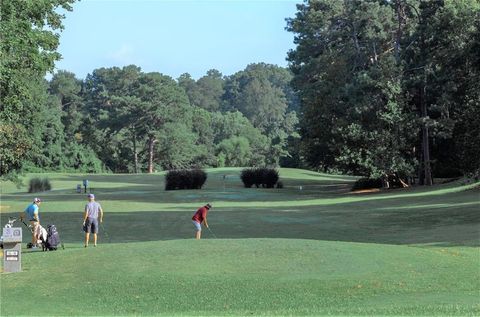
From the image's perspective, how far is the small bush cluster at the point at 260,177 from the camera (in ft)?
201

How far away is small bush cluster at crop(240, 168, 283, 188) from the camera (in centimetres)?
6116

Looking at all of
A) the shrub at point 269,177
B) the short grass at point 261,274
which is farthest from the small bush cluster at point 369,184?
the short grass at point 261,274

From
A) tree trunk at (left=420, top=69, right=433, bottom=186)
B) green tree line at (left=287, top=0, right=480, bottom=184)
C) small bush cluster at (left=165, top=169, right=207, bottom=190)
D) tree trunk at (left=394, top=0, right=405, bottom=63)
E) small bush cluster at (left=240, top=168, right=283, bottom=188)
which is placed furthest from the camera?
small bush cluster at (left=240, top=168, right=283, bottom=188)

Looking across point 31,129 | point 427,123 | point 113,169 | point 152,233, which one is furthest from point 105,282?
point 113,169

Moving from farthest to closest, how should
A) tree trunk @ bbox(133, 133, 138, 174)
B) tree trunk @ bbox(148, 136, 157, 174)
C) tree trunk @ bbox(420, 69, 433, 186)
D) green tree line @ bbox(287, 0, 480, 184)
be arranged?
tree trunk @ bbox(133, 133, 138, 174)
tree trunk @ bbox(148, 136, 157, 174)
tree trunk @ bbox(420, 69, 433, 186)
green tree line @ bbox(287, 0, 480, 184)

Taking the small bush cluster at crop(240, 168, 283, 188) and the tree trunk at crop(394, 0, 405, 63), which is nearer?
the tree trunk at crop(394, 0, 405, 63)

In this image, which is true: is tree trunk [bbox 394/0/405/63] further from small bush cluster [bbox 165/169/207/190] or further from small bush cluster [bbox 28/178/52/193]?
small bush cluster [bbox 28/178/52/193]

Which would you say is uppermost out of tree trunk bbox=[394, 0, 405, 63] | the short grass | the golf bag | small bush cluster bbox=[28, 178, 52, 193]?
tree trunk bbox=[394, 0, 405, 63]

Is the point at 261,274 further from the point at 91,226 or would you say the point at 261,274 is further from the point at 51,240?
the point at 51,240

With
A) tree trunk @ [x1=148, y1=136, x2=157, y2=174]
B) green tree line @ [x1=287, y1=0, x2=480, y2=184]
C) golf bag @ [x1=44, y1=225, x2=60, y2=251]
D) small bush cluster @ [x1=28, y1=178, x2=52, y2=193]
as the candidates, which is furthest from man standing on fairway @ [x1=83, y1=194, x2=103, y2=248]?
tree trunk @ [x1=148, y1=136, x2=157, y2=174]

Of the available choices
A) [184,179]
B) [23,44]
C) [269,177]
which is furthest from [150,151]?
[23,44]

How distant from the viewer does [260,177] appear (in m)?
61.2

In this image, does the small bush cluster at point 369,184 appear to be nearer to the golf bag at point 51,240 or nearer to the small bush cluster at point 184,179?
the small bush cluster at point 184,179

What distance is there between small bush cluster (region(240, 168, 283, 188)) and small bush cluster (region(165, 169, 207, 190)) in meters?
5.24
